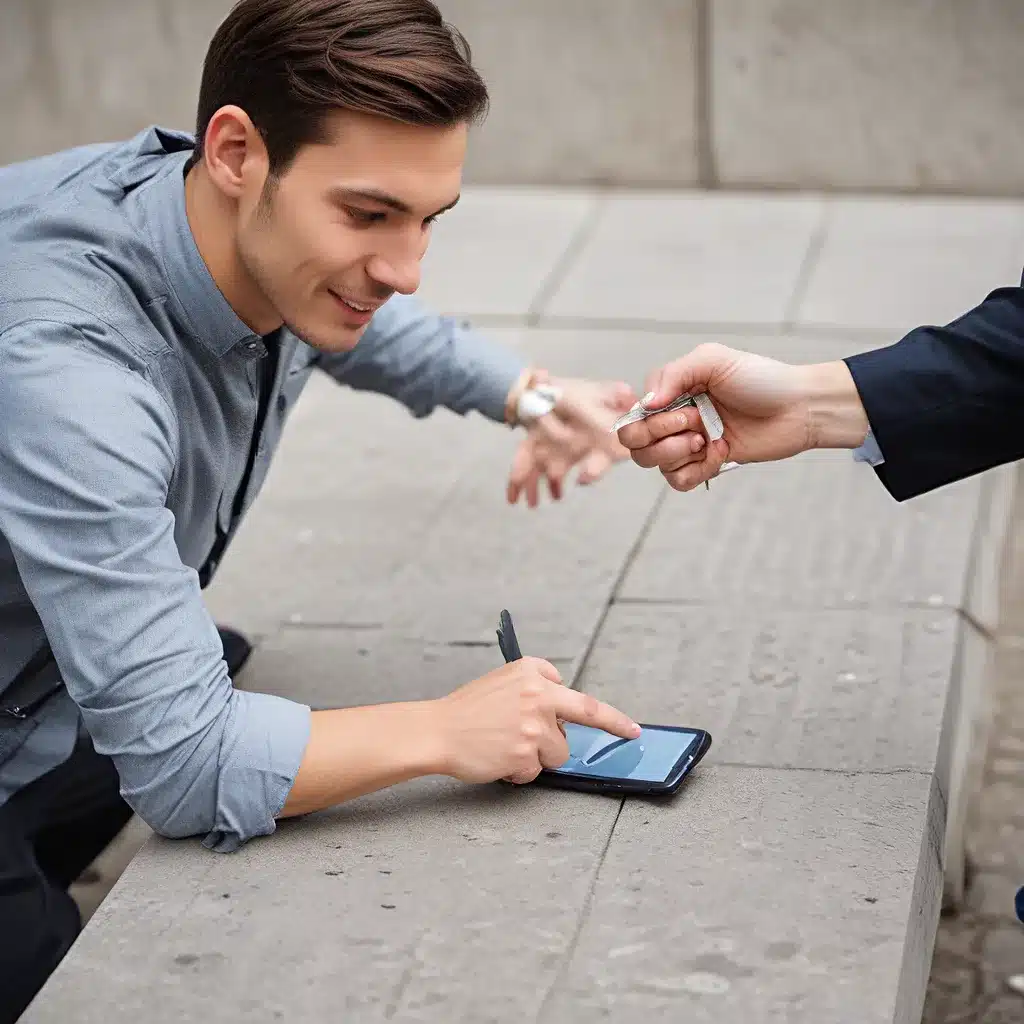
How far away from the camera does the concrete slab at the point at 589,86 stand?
6.36 m

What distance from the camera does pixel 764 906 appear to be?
7.87 feet

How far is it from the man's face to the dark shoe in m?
0.93

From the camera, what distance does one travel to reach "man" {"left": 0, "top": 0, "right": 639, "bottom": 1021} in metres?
2.35

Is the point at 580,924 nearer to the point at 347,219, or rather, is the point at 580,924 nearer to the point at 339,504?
the point at 347,219

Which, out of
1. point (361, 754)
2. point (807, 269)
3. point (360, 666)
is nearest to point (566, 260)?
point (807, 269)

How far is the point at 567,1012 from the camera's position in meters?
2.21

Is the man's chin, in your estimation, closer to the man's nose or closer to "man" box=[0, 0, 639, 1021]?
"man" box=[0, 0, 639, 1021]

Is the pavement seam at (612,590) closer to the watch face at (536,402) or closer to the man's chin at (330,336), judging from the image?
the watch face at (536,402)

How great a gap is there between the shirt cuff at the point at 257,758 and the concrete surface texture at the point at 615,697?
102 millimetres

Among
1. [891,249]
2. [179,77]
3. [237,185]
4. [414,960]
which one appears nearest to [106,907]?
[414,960]

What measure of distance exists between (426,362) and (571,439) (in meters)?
0.35

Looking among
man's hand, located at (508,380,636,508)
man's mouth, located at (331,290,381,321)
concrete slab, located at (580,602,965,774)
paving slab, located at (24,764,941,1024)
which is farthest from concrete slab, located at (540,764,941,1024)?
man's mouth, located at (331,290,381,321)

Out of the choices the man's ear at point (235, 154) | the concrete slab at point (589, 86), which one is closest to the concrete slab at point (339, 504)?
the man's ear at point (235, 154)

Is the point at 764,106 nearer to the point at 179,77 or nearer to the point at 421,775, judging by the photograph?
the point at 179,77
